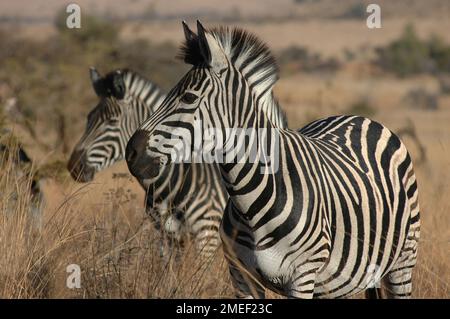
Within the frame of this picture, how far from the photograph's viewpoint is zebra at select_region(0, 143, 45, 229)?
6820 mm

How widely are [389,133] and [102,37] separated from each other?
18480 millimetres

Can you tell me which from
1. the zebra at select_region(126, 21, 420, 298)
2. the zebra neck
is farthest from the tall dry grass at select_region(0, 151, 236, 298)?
the zebra neck

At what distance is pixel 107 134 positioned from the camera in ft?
29.2

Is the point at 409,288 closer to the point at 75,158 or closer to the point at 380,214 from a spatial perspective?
the point at 380,214

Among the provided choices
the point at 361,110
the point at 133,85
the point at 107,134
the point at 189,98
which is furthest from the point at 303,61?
the point at 189,98

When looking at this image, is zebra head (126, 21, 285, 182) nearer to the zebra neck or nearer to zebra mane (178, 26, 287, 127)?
zebra mane (178, 26, 287, 127)

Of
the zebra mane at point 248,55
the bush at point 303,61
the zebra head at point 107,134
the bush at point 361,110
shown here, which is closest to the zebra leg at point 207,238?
the zebra head at point 107,134

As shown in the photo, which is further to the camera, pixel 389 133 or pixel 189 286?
pixel 389 133

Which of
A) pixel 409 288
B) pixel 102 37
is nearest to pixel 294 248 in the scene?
pixel 409 288

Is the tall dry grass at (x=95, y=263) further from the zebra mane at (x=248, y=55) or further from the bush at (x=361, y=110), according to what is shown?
the bush at (x=361, y=110)

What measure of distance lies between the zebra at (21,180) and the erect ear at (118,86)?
1073mm

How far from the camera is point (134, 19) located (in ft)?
189

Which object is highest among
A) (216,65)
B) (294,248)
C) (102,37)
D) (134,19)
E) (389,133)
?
(134,19)

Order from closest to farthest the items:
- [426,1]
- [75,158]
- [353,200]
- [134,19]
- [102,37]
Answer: [353,200] < [75,158] < [102,37] < [134,19] < [426,1]
